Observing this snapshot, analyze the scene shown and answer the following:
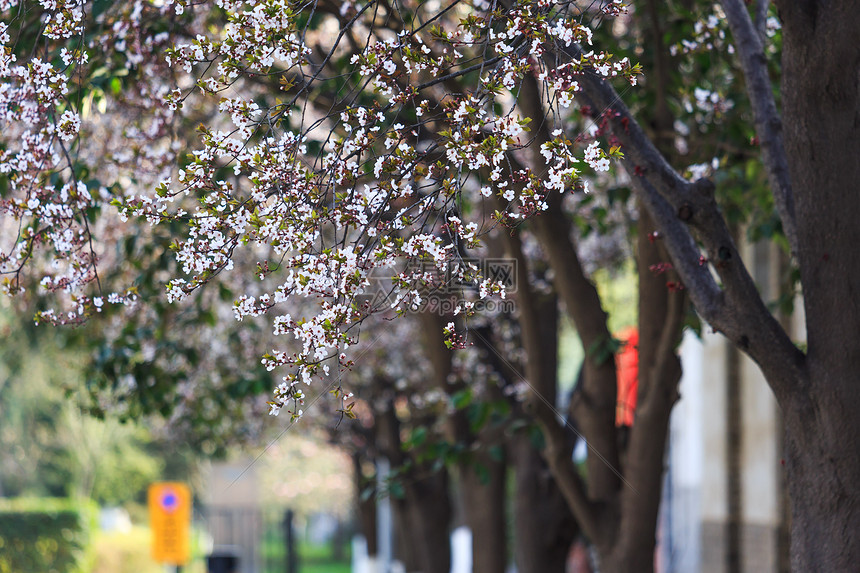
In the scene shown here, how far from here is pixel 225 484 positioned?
43.6 feet

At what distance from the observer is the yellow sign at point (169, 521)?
11734 mm

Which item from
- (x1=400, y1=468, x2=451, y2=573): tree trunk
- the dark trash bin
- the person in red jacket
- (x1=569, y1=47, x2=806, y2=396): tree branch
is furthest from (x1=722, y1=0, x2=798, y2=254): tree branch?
the dark trash bin

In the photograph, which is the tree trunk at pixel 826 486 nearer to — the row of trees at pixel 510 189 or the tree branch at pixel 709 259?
the row of trees at pixel 510 189

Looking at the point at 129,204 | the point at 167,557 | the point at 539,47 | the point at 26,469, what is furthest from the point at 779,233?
the point at 26,469

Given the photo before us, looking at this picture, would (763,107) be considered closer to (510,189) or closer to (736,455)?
(510,189)

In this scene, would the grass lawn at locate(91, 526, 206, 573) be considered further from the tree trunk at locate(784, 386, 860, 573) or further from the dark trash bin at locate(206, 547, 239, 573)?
the tree trunk at locate(784, 386, 860, 573)

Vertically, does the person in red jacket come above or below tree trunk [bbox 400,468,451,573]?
above

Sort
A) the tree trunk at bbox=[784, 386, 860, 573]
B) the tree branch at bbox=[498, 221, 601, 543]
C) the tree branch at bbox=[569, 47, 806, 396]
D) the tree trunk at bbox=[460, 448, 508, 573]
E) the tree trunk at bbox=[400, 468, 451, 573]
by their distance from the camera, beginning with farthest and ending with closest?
the tree trunk at bbox=[400, 468, 451, 573]
the tree trunk at bbox=[460, 448, 508, 573]
the tree branch at bbox=[498, 221, 601, 543]
the tree branch at bbox=[569, 47, 806, 396]
the tree trunk at bbox=[784, 386, 860, 573]

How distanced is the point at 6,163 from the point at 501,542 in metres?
5.52

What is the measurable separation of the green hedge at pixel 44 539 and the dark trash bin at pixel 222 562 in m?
9.33

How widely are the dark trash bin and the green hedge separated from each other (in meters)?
9.33

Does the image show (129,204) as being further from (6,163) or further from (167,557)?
(167,557)

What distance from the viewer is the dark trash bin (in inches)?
445

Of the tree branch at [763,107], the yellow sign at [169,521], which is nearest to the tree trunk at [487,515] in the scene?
the tree branch at [763,107]
